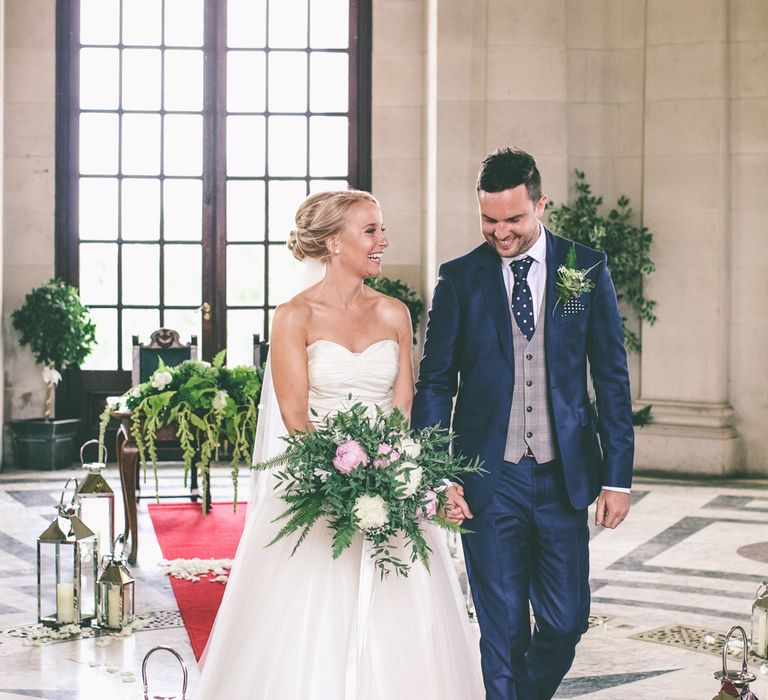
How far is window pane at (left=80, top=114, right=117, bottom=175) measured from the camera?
36.5 ft

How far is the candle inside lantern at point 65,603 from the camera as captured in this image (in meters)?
5.42

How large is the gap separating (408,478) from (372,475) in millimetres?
99

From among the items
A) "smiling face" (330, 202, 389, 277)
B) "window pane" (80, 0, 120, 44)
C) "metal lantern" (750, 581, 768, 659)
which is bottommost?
"metal lantern" (750, 581, 768, 659)

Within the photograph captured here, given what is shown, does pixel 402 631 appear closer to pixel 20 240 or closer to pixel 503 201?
pixel 503 201

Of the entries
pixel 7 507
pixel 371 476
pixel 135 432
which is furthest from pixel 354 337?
pixel 7 507

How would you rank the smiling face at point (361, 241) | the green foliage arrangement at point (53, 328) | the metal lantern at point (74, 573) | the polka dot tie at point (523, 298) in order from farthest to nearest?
the green foliage arrangement at point (53, 328), the metal lantern at point (74, 573), the smiling face at point (361, 241), the polka dot tie at point (523, 298)

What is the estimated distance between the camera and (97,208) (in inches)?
438

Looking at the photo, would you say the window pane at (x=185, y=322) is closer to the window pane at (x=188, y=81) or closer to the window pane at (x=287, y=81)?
the window pane at (x=188, y=81)

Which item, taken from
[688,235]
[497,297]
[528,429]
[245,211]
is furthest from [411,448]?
[245,211]

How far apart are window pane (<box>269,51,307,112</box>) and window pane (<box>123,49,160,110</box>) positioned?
3.44ft

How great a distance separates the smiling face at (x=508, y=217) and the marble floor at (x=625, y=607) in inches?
74.5

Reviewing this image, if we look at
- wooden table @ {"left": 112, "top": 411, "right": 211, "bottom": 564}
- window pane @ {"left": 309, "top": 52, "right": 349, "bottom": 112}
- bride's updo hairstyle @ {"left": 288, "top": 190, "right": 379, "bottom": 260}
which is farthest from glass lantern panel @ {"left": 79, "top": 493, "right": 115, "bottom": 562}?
window pane @ {"left": 309, "top": 52, "right": 349, "bottom": 112}

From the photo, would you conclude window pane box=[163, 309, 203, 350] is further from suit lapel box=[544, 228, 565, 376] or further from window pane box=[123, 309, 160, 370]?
suit lapel box=[544, 228, 565, 376]

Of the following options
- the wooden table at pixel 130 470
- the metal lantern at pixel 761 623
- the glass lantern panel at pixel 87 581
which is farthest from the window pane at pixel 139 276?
the metal lantern at pixel 761 623
